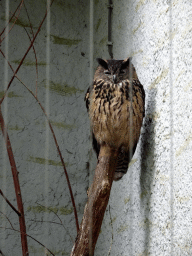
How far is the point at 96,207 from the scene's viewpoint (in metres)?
1.08

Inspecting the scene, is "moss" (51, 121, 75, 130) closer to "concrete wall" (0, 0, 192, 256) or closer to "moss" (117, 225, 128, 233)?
"concrete wall" (0, 0, 192, 256)

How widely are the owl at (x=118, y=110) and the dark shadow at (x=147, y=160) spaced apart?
72mm

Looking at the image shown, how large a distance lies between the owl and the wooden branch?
58 millimetres

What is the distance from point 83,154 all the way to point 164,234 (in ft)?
3.17

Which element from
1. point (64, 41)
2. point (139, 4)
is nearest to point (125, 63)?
point (139, 4)

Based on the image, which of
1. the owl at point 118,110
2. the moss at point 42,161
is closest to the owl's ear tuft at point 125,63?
the owl at point 118,110

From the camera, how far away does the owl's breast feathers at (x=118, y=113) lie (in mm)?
1152

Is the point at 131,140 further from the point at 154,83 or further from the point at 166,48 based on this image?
the point at 166,48

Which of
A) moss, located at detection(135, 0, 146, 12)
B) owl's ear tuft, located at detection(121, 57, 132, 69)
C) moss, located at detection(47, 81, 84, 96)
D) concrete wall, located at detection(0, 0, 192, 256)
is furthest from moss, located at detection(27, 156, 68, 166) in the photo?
moss, located at detection(135, 0, 146, 12)

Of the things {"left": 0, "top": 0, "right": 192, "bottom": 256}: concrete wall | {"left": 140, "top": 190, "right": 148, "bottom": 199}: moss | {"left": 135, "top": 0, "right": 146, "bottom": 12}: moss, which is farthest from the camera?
{"left": 135, "top": 0, "right": 146, "bottom": 12}: moss

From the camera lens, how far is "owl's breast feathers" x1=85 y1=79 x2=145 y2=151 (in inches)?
45.4

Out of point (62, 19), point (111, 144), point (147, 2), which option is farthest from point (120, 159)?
point (62, 19)

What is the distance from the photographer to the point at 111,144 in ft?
3.87

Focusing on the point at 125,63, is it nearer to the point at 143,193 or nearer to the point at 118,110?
the point at 118,110
